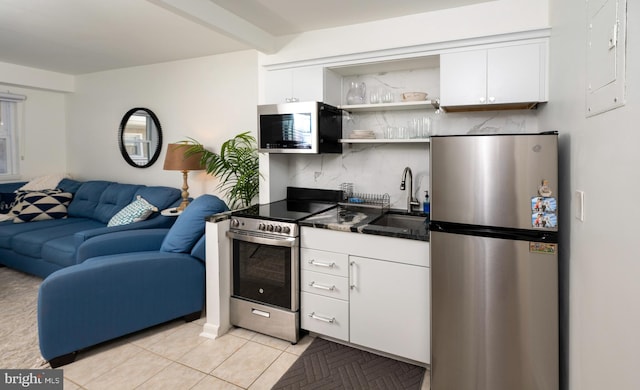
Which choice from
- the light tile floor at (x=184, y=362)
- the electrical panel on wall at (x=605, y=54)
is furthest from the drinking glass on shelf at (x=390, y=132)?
the light tile floor at (x=184, y=362)

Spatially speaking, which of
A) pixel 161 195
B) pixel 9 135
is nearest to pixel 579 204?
pixel 161 195

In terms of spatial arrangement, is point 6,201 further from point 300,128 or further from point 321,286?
point 321,286

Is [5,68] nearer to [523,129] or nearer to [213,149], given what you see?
[213,149]

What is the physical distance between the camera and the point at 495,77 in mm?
2271

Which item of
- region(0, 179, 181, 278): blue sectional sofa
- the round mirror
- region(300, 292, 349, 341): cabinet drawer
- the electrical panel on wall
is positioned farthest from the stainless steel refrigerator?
the round mirror

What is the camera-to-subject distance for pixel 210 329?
8.76 feet

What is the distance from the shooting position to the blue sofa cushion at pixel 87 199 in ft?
14.8

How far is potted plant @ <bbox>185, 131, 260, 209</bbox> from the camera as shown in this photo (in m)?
3.43

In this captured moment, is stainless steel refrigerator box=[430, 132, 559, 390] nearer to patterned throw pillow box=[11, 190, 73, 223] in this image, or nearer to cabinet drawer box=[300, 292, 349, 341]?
cabinet drawer box=[300, 292, 349, 341]

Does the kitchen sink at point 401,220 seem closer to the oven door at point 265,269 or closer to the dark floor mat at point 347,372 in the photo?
the oven door at point 265,269

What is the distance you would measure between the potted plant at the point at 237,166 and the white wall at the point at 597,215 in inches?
97.3

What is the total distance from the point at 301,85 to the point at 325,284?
162cm

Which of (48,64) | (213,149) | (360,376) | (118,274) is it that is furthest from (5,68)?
(360,376)

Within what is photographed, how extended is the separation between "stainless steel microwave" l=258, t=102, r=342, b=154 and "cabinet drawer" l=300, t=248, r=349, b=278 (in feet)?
2.56
